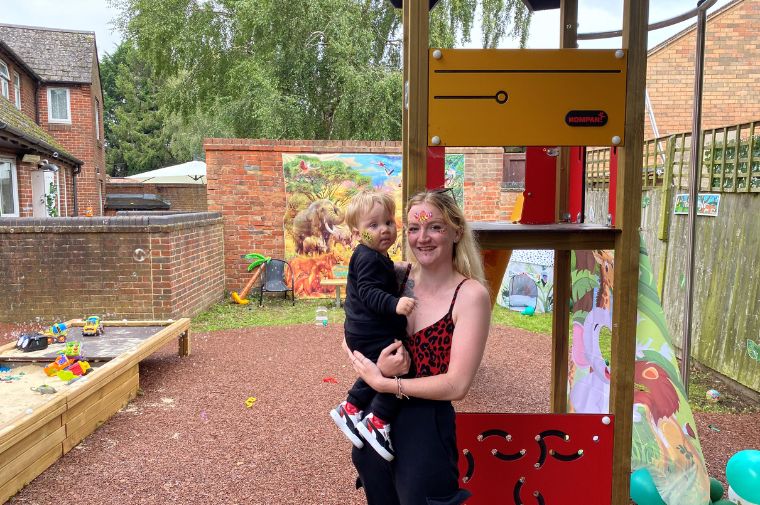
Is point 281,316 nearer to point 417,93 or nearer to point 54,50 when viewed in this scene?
point 417,93

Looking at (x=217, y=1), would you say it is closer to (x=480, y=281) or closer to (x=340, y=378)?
(x=340, y=378)

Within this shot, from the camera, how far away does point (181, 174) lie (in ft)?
81.8

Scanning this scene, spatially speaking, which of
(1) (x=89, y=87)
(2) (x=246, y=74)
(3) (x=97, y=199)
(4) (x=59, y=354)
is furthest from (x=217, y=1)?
(4) (x=59, y=354)

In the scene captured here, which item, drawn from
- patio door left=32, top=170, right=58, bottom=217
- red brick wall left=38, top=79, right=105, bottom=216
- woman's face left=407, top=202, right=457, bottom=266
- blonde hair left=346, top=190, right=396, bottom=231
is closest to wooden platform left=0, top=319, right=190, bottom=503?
blonde hair left=346, top=190, right=396, bottom=231

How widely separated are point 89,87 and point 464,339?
79.8ft

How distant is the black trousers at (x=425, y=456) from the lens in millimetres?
1920

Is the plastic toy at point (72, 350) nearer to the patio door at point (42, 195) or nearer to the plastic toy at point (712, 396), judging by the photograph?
the plastic toy at point (712, 396)

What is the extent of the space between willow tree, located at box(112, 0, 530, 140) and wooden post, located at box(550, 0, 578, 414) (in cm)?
1219

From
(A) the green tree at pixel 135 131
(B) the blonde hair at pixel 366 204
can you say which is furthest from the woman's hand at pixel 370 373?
(A) the green tree at pixel 135 131

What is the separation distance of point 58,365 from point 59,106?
20.4m

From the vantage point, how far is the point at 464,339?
191 cm

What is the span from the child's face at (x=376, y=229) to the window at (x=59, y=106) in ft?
77.7

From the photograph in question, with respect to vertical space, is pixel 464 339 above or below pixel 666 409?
above

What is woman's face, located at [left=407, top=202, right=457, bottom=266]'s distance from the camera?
6.72 feet
